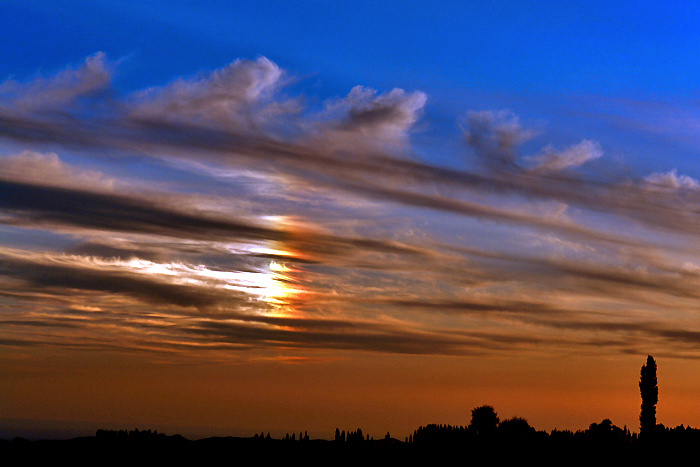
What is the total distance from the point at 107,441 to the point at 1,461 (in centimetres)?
2025

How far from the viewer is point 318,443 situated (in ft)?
482

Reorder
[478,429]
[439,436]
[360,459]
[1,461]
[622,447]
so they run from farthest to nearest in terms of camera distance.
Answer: [478,429] < [439,436] < [360,459] < [622,447] < [1,461]

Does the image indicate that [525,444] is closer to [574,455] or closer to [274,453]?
[574,455]

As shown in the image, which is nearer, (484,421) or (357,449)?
(357,449)

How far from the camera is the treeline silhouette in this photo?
126 metres

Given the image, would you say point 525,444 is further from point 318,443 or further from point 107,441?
point 107,441

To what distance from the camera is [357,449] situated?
143000mm

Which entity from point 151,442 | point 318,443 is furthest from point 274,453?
point 151,442

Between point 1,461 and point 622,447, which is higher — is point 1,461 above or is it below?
below

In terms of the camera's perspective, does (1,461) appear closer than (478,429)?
Yes

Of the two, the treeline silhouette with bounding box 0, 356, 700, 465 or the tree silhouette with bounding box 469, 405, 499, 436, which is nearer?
the treeline silhouette with bounding box 0, 356, 700, 465

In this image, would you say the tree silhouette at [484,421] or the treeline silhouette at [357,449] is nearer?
the treeline silhouette at [357,449]

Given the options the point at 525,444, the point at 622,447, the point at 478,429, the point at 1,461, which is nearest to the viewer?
the point at 1,461

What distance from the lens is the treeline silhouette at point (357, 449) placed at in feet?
413
